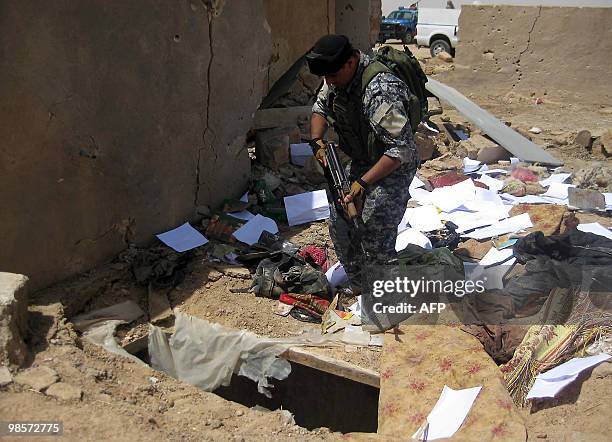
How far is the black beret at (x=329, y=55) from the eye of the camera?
10.6ft

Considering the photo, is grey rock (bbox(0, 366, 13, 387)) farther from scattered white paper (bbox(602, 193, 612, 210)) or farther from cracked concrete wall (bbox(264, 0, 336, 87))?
scattered white paper (bbox(602, 193, 612, 210))

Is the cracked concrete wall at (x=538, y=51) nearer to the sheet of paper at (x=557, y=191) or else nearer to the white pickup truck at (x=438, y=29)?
the sheet of paper at (x=557, y=191)

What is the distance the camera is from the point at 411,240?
4727mm

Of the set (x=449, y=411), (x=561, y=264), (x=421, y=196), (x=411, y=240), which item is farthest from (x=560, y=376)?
(x=421, y=196)

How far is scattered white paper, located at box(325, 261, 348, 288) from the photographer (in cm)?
420

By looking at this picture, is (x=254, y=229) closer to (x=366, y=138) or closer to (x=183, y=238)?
(x=183, y=238)

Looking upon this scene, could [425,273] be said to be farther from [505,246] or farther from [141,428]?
[141,428]

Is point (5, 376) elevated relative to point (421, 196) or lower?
elevated

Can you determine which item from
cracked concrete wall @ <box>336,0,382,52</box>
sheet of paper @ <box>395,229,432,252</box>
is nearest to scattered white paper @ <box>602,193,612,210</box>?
sheet of paper @ <box>395,229,432,252</box>

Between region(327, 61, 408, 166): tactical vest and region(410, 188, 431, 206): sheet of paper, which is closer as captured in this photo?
region(327, 61, 408, 166): tactical vest

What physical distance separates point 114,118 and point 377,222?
170 centimetres

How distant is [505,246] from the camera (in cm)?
461

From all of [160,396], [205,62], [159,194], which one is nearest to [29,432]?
[160,396]

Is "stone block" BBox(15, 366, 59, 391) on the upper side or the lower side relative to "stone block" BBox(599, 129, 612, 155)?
upper
